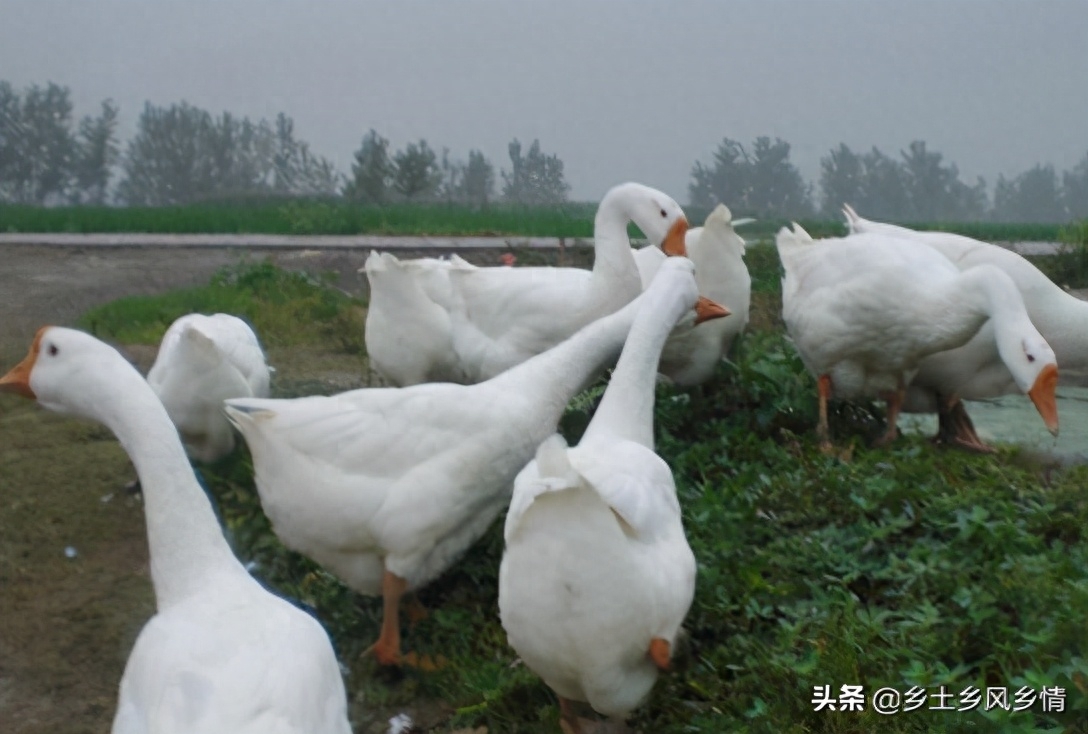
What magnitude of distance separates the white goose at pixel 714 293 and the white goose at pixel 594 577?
1.92 meters

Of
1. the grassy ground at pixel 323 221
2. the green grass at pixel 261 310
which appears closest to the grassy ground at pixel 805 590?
the green grass at pixel 261 310

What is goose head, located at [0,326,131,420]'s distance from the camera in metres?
2.89

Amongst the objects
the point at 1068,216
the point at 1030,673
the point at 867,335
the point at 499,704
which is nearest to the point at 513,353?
the point at 867,335

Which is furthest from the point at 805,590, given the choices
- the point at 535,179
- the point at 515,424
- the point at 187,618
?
the point at 535,179

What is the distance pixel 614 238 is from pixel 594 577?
266cm

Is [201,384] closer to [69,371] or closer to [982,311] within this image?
[69,371]

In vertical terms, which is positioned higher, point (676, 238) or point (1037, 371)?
point (676, 238)

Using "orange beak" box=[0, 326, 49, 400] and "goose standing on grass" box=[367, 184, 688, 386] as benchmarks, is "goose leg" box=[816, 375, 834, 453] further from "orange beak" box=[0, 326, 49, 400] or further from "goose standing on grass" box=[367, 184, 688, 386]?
"orange beak" box=[0, 326, 49, 400]

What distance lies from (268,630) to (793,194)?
6.05 m

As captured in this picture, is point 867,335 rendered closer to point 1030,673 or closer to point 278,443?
point 1030,673

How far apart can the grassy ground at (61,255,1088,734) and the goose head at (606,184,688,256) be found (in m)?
0.67

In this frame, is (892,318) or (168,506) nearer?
(168,506)

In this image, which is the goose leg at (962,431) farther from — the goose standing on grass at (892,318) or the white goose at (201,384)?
the white goose at (201,384)

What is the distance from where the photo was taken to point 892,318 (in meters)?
4.52
